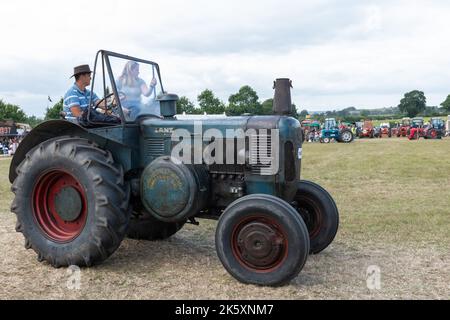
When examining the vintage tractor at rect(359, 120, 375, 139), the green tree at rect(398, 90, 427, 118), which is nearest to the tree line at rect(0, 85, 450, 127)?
the green tree at rect(398, 90, 427, 118)

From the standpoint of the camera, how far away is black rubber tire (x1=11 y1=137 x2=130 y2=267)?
448cm

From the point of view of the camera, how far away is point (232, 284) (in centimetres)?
419

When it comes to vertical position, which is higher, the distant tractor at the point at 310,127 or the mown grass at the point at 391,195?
the distant tractor at the point at 310,127

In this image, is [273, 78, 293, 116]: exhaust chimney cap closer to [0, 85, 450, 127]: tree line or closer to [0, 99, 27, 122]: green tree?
[0, 85, 450, 127]: tree line

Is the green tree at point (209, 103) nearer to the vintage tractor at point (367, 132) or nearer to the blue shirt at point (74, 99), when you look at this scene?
the vintage tractor at point (367, 132)

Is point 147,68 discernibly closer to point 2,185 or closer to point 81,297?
point 81,297

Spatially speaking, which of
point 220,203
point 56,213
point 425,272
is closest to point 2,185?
point 56,213

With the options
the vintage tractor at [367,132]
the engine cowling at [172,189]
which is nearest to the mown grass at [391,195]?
the engine cowling at [172,189]

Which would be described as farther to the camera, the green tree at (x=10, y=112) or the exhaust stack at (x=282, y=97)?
the green tree at (x=10, y=112)

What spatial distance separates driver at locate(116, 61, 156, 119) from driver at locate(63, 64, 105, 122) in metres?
0.26

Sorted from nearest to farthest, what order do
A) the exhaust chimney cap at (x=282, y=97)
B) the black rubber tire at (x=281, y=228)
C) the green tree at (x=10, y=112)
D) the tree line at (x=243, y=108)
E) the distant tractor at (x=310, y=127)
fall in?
the black rubber tire at (x=281, y=228)
the exhaust chimney cap at (x=282, y=97)
the tree line at (x=243, y=108)
the distant tractor at (x=310, y=127)
the green tree at (x=10, y=112)

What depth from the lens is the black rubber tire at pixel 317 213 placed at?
5262 millimetres

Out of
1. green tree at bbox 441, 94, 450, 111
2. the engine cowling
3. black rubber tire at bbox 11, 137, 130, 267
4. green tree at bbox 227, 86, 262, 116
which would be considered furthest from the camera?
green tree at bbox 441, 94, 450, 111

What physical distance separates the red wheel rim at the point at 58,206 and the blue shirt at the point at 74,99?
77cm
